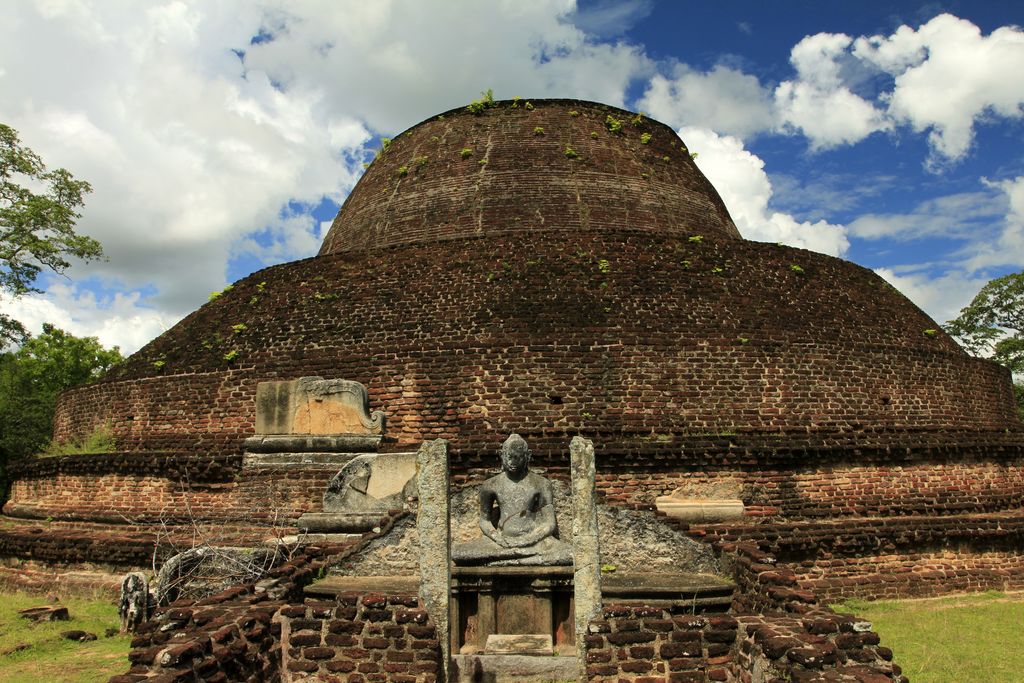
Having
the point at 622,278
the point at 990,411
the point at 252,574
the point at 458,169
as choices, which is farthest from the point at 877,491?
the point at 458,169

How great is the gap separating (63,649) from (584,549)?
552 centimetres

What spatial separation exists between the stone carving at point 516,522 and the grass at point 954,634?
10.1 ft

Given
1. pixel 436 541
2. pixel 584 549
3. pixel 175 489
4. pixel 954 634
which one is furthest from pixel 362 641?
pixel 175 489

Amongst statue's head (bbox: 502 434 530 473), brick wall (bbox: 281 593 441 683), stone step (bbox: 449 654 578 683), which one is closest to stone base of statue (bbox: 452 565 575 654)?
stone step (bbox: 449 654 578 683)

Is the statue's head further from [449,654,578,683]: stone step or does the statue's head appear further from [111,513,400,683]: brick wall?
[111,513,400,683]: brick wall

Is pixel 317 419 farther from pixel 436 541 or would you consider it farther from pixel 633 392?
pixel 436 541

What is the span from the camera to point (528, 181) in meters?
15.4

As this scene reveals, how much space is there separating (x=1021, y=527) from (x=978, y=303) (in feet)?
61.1

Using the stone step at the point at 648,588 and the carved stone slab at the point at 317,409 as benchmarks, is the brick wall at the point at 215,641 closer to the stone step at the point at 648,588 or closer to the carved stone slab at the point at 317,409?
the stone step at the point at 648,588

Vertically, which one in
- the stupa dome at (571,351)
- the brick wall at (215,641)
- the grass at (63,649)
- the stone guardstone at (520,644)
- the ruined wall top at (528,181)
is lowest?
the grass at (63,649)

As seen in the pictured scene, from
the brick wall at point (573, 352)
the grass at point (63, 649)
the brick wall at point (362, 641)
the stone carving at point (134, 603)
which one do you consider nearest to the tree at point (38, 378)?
the brick wall at point (573, 352)

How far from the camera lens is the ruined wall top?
15.1 m

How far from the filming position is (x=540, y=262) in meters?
11.4

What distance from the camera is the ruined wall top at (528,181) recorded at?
49.4 feet
